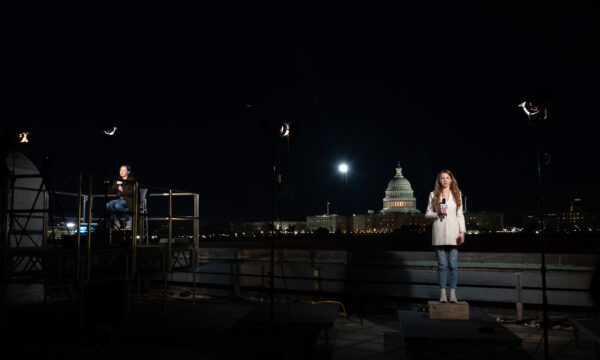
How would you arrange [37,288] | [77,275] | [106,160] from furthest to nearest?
1. [37,288]
2. [106,160]
3. [77,275]

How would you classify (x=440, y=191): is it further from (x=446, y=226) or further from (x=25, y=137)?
(x=25, y=137)

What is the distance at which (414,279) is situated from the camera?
1261 centimetres

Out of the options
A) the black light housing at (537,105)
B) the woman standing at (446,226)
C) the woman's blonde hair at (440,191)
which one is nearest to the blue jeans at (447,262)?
the woman standing at (446,226)

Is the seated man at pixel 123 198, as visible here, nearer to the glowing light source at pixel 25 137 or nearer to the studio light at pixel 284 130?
the glowing light source at pixel 25 137

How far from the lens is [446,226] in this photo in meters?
8.97

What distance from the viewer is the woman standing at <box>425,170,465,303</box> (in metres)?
8.95

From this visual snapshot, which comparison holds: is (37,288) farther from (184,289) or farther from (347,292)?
(347,292)

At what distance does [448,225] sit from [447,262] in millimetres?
671

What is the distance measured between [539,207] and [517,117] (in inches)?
66.3

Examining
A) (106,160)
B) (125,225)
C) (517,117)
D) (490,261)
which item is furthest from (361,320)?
(106,160)

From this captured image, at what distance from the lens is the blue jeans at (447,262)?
8.98 meters

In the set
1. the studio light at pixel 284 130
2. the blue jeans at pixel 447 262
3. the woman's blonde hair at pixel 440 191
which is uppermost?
the studio light at pixel 284 130

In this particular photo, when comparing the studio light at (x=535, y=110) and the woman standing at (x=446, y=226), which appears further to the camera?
the woman standing at (x=446, y=226)

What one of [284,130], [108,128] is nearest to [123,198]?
[108,128]
